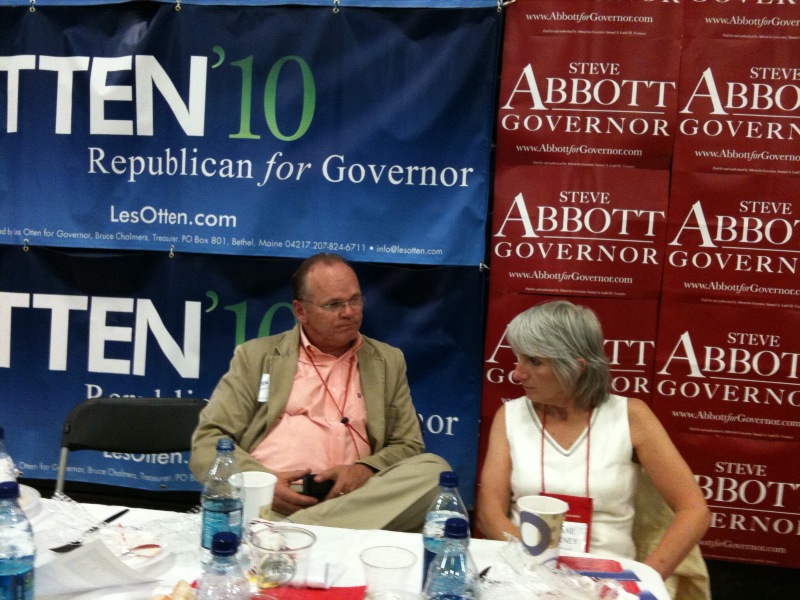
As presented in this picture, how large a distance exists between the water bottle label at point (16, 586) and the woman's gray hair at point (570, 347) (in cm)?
134

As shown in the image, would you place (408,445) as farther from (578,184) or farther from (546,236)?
(578,184)

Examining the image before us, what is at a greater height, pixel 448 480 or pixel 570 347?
pixel 570 347

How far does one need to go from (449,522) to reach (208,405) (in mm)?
1589

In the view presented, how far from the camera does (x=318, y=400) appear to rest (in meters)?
2.62

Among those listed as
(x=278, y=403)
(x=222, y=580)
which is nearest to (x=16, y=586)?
(x=222, y=580)

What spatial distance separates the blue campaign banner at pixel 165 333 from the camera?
3.09 m

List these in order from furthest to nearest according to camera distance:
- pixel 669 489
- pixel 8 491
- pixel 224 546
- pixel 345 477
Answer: pixel 345 477, pixel 669 489, pixel 8 491, pixel 224 546

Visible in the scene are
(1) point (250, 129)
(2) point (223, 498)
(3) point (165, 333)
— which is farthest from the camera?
(3) point (165, 333)

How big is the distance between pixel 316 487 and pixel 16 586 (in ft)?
3.92

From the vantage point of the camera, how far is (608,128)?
9.63 ft

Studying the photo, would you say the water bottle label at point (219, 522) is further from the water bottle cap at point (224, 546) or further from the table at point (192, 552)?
the water bottle cap at point (224, 546)

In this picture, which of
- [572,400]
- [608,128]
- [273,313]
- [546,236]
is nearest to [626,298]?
[546,236]

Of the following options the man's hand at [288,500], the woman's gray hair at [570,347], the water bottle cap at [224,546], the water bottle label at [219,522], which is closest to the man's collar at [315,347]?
the man's hand at [288,500]

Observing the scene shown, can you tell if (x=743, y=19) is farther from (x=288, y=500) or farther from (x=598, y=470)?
(x=288, y=500)
